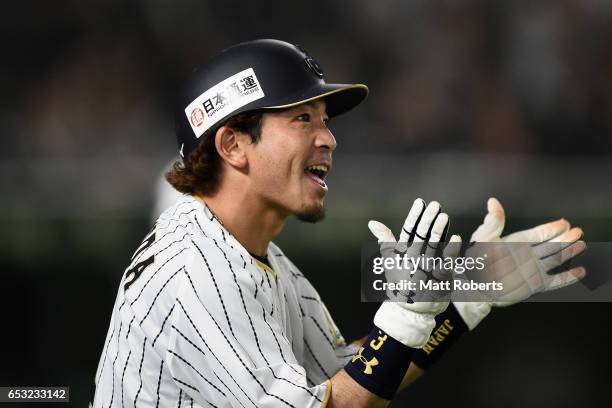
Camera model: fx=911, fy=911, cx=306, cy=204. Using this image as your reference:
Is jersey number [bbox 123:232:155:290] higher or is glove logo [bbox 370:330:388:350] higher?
jersey number [bbox 123:232:155:290]

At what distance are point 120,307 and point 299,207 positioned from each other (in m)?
0.64

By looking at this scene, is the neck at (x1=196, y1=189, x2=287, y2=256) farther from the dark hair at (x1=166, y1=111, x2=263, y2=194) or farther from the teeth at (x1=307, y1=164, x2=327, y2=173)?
the teeth at (x1=307, y1=164, x2=327, y2=173)

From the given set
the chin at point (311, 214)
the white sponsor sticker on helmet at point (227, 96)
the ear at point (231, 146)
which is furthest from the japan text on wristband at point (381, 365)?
the white sponsor sticker on helmet at point (227, 96)

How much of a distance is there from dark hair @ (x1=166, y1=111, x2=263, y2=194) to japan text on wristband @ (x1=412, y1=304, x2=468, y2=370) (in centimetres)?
91

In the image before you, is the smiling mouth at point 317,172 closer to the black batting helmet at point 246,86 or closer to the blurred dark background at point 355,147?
the black batting helmet at point 246,86

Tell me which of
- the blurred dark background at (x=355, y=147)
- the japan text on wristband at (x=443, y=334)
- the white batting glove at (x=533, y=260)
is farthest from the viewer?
the blurred dark background at (x=355, y=147)

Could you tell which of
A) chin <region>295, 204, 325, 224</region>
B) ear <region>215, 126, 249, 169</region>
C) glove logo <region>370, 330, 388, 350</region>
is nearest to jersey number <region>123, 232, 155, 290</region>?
ear <region>215, 126, 249, 169</region>

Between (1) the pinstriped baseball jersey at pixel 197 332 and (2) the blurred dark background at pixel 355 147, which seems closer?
(1) the pinstriped baseball jersey at pixel 197 332

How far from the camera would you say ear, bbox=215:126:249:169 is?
2883 millimetres

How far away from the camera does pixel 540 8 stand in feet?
25.3

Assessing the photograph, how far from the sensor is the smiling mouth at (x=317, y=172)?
9.59ft

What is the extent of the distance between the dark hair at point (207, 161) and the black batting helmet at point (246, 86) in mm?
31

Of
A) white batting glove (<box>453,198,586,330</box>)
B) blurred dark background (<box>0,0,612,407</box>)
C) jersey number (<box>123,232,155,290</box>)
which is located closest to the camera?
jersey number (<box>123,232,155,290</box>)

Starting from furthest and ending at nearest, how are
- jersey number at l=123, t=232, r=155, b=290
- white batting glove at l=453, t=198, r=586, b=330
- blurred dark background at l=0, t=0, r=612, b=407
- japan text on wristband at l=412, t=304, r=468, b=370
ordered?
blurred dark background at l=0, t=0, r=612, b=407, japan text on wristband at l=412, t=304, r=468, b=370, white batting glove at l=453, t=198, r=586, b=330, jersey number at l=123, t=232, r=155, b=290
